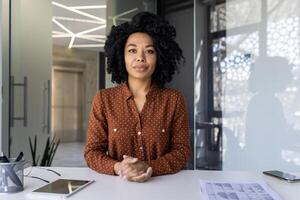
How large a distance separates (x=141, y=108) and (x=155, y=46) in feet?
0.86

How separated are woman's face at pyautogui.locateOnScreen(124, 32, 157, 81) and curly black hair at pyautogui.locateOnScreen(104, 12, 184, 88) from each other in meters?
0.03

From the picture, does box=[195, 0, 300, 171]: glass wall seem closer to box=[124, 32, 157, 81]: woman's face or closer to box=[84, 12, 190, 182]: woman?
box=[84, 12, 190, 182]: woman

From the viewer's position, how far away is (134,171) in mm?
1092

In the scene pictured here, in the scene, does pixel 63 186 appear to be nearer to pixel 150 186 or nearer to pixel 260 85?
pixel 150 186

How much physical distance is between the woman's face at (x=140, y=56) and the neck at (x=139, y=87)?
0.05 m

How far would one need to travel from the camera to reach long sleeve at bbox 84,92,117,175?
129cm

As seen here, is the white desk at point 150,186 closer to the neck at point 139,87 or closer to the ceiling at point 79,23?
the neck at point 139,87

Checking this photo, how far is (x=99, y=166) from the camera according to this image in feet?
4.09

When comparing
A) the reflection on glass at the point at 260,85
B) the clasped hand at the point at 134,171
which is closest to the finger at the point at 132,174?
the clasped hand at the point at 134,171

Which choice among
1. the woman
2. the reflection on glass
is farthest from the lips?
the reflection on glass

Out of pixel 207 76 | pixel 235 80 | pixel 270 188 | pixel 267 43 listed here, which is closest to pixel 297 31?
pixel 267 43

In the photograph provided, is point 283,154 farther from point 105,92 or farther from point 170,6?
point 170,6

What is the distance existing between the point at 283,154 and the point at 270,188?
2.21 m

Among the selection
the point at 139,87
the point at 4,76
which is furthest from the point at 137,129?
the point at 4,76
